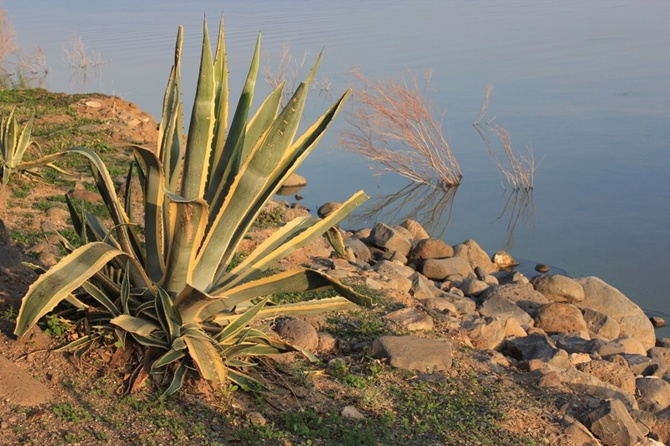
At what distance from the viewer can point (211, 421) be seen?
411 centimetres

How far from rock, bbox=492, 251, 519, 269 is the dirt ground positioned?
6217 millimetres

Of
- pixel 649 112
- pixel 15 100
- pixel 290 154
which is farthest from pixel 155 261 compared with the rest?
pixel 649 112

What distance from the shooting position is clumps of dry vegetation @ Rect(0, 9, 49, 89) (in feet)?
70.0

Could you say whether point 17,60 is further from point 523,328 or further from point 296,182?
point 523,328

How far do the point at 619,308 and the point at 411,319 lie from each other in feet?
14.4

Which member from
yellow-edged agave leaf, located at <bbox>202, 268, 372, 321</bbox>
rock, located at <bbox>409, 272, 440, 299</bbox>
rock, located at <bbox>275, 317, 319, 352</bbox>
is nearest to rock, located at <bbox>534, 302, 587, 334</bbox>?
rock, located at <bbox>409, 272, 440, 299</bbox>

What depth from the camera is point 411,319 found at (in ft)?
20.6

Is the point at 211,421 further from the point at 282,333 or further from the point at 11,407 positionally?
the point at 282,333

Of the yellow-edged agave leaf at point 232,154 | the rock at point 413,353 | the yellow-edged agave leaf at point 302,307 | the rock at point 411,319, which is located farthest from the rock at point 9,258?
the rock at point 411,319

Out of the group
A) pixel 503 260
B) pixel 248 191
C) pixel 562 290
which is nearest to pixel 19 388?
pixel 248 191

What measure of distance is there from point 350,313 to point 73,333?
7.64 feet

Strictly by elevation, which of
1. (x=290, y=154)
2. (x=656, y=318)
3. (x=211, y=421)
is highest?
(x=290, y=154)

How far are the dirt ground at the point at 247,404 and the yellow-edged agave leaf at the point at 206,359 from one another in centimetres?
14

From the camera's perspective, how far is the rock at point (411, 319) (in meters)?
6.19
